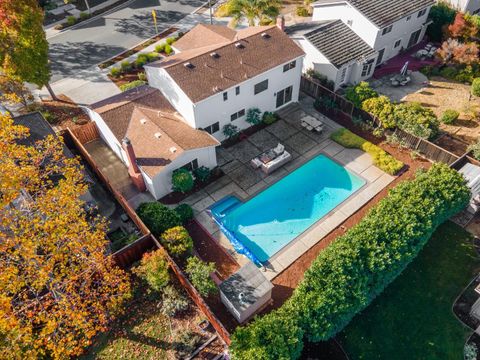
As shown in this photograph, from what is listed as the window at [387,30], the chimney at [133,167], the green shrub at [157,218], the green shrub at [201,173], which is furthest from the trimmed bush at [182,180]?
the window at [387,30]

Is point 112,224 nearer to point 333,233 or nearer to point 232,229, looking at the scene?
point 232,229

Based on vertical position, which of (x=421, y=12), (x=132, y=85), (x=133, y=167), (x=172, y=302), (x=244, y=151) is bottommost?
(x=172, y=302)

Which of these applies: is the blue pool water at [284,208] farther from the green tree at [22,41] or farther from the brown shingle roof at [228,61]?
the green tree at [22,41]

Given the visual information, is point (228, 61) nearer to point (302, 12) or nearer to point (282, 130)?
point (282, 130)

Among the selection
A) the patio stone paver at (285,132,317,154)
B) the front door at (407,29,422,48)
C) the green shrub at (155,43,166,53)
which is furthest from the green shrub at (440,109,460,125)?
the green shrub at (155,43,166,53)

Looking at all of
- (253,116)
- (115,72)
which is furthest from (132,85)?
(253,116)
